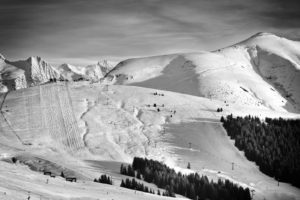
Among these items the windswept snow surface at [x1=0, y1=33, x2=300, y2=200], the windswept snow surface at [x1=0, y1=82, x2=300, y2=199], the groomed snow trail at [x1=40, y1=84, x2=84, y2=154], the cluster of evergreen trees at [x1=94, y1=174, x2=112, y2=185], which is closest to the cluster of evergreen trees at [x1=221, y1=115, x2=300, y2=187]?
the windswept snow surface at [x1=0, y1=33, x2=300, y2=200]

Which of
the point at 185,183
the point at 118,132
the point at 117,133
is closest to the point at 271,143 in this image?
the point at 185,183

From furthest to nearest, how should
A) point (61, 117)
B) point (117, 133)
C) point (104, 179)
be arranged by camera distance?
point (61, 117)
point (117, 133)
point (104, 179)

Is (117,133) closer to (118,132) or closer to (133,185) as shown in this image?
(118,132)

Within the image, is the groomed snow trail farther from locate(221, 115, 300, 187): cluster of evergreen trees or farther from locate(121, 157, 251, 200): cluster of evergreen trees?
locate(221, 115, 300, 187): cluster of evergreen trees

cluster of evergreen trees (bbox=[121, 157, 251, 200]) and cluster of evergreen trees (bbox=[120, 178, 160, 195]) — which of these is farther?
cluster of evergreen trees (bbox=[121, 157, 251, 200])

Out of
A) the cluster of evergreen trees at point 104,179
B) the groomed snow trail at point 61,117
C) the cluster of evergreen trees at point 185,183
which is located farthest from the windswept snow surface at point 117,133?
the cluster of evergreen trees at point 185,183

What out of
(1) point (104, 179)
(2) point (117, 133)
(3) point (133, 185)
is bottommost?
(3) point (133, 185)
